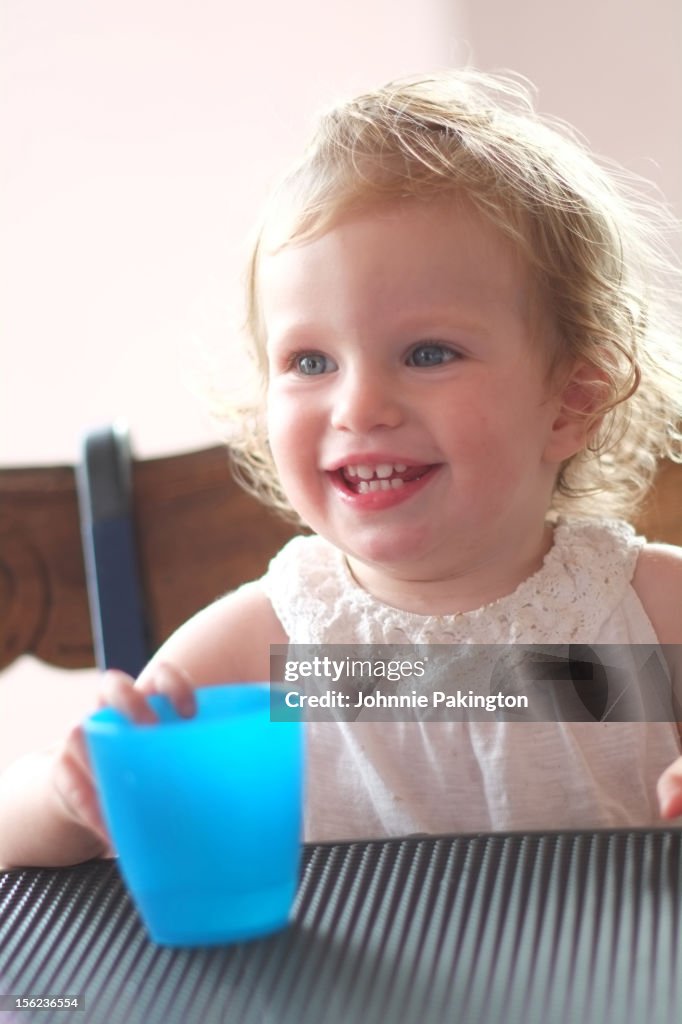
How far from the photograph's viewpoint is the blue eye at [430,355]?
794 mm

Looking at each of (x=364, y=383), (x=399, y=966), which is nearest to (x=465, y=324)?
(x=364, y=383)

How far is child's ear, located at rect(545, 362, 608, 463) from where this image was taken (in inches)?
36.1

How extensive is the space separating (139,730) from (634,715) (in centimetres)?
54

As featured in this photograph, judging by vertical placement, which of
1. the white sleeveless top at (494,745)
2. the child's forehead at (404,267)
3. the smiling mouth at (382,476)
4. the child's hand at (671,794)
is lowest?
the white sleeveless top at (494,745)

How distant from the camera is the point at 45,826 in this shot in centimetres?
62

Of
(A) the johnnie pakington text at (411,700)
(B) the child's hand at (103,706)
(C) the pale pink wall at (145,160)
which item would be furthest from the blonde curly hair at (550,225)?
(C) the pale pink wall at (145,160)

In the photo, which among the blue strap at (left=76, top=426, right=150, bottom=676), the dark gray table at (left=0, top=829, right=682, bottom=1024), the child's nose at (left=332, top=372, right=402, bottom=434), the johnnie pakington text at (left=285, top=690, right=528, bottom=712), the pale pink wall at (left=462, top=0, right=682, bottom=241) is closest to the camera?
the dark gray table at (left=0, top=829, right=682, bottom=1024)

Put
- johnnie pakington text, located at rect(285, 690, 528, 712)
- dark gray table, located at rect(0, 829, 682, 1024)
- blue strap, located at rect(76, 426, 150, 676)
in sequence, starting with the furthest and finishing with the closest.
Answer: blue strap, located at rect(76, 426, 150, 676) → johnnie pakington text, located at rect(285, 690, 528, 712) → dark gray table, located at rect(0, 829, 682, 1024)

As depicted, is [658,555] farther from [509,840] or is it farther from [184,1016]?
[184,1016]

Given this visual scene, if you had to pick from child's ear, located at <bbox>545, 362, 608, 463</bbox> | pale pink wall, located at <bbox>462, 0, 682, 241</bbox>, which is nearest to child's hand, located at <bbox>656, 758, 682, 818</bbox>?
child's ear, located at <bbox>545, 362, 608, 463</bbox>

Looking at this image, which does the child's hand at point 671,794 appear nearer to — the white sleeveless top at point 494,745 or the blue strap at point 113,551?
the white sleeveless top at point 494,745

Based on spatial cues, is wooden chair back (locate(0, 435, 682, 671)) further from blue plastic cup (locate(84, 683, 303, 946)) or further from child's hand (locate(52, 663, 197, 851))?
blue plastic cup (locate(84, 683, 303, 946))

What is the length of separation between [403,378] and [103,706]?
37 cm

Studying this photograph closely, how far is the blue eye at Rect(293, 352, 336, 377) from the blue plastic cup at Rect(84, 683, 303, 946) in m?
0.37
